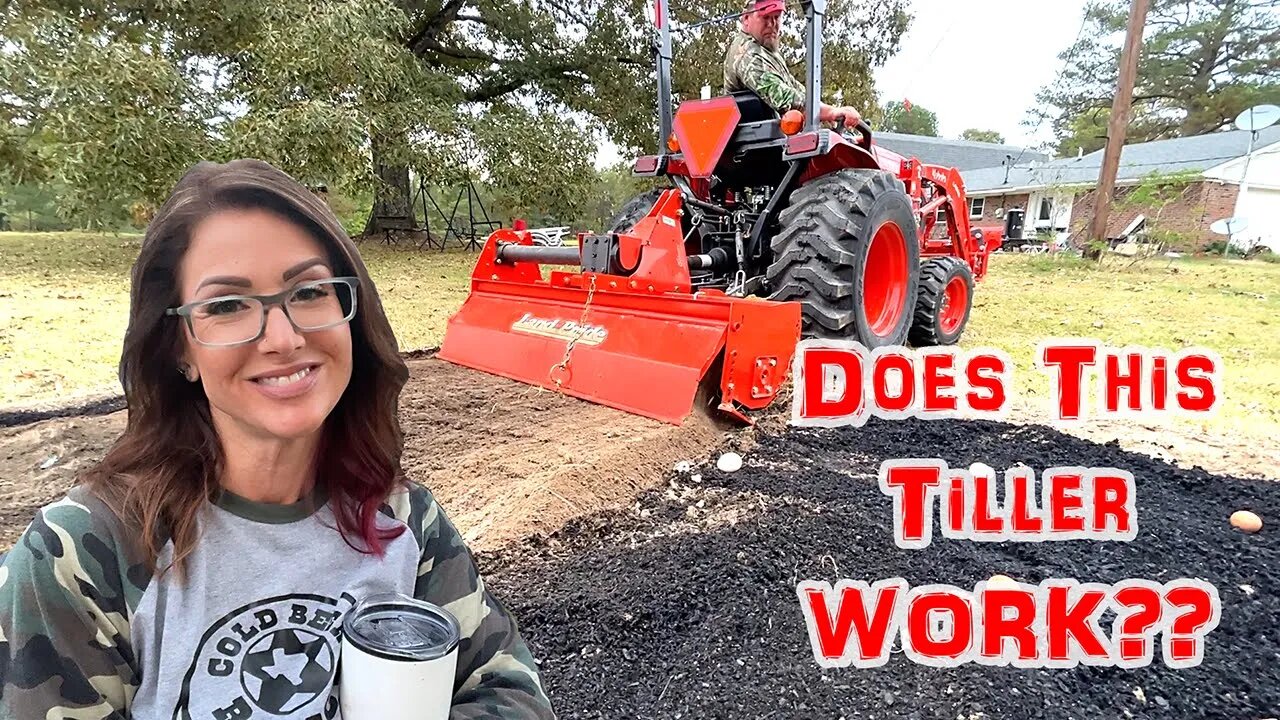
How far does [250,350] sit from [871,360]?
Result: 3.51 m

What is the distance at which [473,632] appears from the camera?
110 centimetres

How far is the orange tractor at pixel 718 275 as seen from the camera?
3377mm

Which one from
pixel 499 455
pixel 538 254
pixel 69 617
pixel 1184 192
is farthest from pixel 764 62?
pixel 1184 192

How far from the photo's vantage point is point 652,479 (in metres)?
2.88

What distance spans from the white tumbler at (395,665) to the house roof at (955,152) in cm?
3295

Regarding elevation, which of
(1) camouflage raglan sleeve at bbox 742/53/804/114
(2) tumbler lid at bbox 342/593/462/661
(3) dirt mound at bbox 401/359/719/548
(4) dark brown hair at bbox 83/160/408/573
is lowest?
(3) dirt mound at bbox 401/359/719/548

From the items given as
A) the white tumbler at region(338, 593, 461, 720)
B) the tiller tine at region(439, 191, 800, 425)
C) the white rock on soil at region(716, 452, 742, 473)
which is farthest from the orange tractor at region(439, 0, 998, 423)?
the white tumbler at region(338, 593, 461, 720)

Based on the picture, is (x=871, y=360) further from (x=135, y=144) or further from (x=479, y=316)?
(x=135, y=144)

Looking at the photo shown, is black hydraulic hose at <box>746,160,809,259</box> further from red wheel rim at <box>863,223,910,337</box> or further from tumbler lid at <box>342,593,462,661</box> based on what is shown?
tumbler lid at <box>342,593,462,661</box>

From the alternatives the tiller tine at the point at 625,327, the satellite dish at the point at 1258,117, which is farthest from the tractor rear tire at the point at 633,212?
the satellite dish at the point at 1258,117

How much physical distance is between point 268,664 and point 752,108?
13.3ft

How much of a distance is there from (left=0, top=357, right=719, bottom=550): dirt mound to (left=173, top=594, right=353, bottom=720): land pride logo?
139 cm

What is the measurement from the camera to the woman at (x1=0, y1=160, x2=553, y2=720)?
0.83 metres

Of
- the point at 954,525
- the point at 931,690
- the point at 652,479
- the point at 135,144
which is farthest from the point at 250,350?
the point at 135,144
